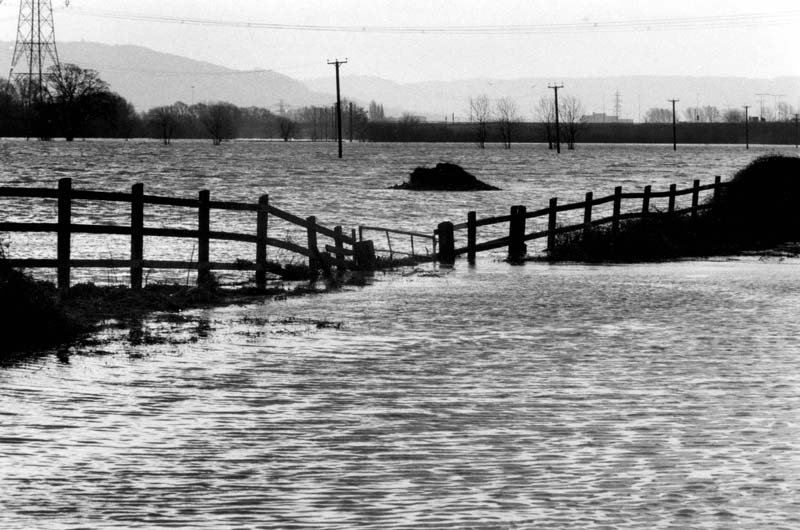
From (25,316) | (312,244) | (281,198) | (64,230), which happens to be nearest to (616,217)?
(312,244)

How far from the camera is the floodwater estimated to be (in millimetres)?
6770

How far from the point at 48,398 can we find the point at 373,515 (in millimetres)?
4390

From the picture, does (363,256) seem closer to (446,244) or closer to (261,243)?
(446,244)

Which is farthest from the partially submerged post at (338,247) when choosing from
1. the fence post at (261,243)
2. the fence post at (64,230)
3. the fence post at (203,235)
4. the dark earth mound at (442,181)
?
the dark earth mound at (442,181)

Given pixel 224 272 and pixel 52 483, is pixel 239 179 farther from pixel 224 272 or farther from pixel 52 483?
pixel 52 483

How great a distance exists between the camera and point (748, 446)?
831cm

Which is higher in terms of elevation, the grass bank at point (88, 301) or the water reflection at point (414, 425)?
the grass bank at point (88, 301)

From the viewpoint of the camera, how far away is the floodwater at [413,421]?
6770mm

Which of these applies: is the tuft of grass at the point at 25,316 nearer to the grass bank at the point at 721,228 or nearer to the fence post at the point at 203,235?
the fence post at the point at 203,235

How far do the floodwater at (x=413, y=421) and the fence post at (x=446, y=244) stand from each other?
10626mm

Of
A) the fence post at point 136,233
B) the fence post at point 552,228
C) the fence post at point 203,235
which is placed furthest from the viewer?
the fence post at point 552,228

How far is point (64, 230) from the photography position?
58.5 feet

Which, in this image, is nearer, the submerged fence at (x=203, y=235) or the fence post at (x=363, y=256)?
the submerged fence at (x=203, y=235)

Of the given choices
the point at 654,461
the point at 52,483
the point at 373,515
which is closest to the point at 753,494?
the point at 654,461
